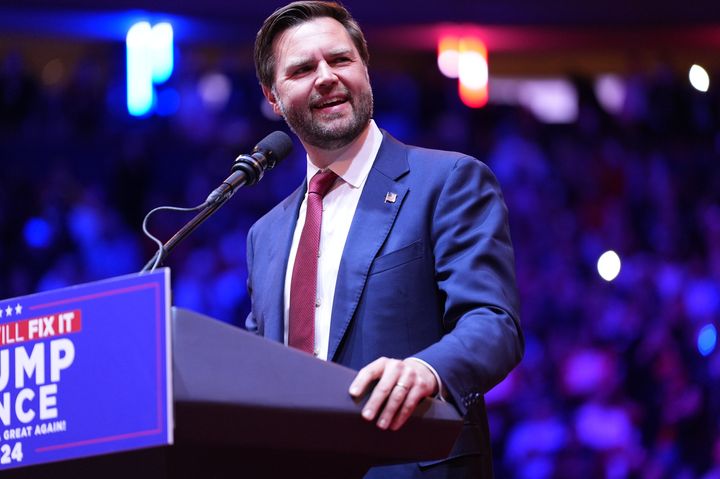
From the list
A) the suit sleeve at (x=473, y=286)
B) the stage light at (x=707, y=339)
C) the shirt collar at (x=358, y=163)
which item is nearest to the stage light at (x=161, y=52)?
the stage light at (x=707, y=339)

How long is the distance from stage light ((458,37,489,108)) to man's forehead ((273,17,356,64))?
20.2 ft

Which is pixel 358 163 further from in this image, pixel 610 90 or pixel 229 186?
pixel 610 90

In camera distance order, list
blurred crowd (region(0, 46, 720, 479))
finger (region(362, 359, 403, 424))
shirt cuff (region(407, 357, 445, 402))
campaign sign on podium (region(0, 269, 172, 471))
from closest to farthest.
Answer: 1. campaign sign on podium (region(0, 269, 172, 471))
2. finger (region(362, 359, 403, 424))
3. shirt cuff (region(407, 357, 445, 402))
4. blurred crowd (region(0, 46, 720, 479))

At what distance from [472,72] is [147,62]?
2.51 m

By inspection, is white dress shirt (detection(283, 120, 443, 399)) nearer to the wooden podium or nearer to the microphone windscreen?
the microphone windscreen

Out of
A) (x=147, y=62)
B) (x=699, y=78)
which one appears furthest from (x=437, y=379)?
(x=699, y=78)

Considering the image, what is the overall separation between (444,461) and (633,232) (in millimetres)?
5353

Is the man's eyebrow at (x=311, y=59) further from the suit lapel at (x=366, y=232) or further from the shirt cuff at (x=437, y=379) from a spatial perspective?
the shirt cuff at (x=437, y=379)

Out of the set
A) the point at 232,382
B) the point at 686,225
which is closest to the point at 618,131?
the point at 686,225

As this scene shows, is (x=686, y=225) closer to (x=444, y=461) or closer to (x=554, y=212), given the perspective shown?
(x=554, y=212)

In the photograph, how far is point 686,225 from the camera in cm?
669

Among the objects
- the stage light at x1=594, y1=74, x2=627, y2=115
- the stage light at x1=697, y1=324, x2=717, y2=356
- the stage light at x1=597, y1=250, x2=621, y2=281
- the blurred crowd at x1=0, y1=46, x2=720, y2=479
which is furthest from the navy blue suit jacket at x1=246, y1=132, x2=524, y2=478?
the stage light at x1=594, y1=74, x2=627, y2=115

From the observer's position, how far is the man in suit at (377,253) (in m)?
1.46

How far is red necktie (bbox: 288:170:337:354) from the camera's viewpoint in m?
1.71
